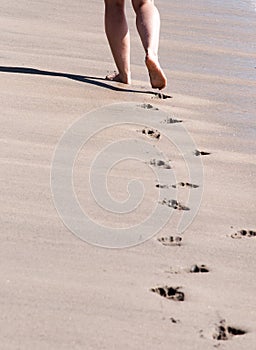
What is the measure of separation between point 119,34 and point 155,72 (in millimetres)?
484

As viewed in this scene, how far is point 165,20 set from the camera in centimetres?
855

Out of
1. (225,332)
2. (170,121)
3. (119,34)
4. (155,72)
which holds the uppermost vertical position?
(119,34)

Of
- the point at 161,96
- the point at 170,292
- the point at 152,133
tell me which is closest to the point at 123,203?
the point at 170,292

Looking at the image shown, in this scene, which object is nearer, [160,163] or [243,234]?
[243,234]

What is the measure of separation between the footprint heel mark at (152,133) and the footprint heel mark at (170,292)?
1.62 meters

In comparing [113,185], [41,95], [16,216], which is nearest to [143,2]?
[41,95]

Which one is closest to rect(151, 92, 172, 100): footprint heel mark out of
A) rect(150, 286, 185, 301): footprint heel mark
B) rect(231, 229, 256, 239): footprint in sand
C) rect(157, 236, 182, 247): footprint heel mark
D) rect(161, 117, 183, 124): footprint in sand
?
rect(161, 117, 183, 124): footprint in sand

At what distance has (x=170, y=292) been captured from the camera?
118 inches

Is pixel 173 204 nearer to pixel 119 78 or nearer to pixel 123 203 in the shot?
pixel 123 203

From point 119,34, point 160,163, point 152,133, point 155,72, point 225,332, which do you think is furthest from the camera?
point 119,34

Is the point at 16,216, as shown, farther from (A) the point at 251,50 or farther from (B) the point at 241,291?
(A) the point at 251,50

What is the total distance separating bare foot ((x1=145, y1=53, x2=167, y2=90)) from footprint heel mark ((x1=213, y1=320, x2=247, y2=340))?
101 inches

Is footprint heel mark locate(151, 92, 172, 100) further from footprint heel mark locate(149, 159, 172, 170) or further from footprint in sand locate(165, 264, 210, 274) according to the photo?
footprint in sand locate(165, 264, 210, 274)

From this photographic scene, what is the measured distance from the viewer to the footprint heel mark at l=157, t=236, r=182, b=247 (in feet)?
11.0
